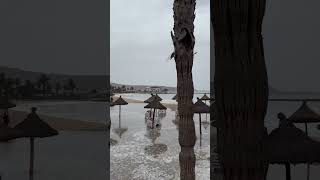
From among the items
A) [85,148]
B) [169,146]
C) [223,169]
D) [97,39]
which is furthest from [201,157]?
[223,169]

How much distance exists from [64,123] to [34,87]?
10.1 ft

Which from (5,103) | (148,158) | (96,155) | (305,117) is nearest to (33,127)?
(5,103)

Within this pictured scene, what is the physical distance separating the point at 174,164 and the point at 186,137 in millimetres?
6392

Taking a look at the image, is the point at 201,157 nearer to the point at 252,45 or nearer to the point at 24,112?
the point at 24,112

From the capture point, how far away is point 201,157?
12508mm

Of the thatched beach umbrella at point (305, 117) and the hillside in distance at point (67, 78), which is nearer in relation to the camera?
the thatched beach umbrella at point (305, 117)

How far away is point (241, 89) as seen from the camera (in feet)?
6.04

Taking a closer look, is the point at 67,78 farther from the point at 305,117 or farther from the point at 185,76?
the point at 185,76

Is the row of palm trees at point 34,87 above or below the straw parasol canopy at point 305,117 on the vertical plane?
above

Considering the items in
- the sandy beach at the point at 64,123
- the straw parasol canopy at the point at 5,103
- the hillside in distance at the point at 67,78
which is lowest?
the sandy beach at the point at 64,123

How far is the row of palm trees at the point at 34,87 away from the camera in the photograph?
10.9m

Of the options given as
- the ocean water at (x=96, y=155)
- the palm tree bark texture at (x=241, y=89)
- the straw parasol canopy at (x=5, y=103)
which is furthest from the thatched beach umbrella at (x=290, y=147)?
the straw parasol canopy at (x=5, y=103)

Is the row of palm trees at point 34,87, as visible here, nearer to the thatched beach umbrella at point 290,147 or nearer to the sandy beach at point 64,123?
the sandy beach at point 64,123

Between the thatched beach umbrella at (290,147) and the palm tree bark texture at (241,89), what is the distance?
248 cm
